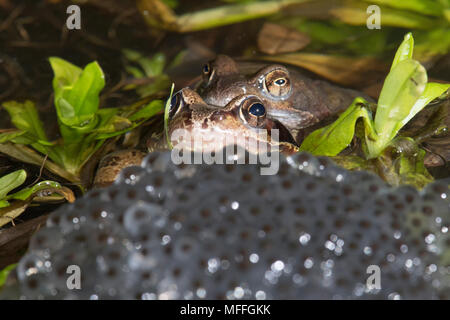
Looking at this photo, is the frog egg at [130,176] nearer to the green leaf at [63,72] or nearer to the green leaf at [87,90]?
the green leaf at [87,90]

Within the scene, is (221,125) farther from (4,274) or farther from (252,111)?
(4,274)

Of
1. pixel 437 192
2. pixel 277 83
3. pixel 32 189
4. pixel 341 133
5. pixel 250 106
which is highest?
pixel 277 83

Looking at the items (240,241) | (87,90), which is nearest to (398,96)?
(240,241)

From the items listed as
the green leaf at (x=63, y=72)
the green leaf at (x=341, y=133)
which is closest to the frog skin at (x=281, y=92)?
the green leaf at (x=341, y=133)

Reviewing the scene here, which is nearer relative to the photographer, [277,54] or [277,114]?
[277,114]
